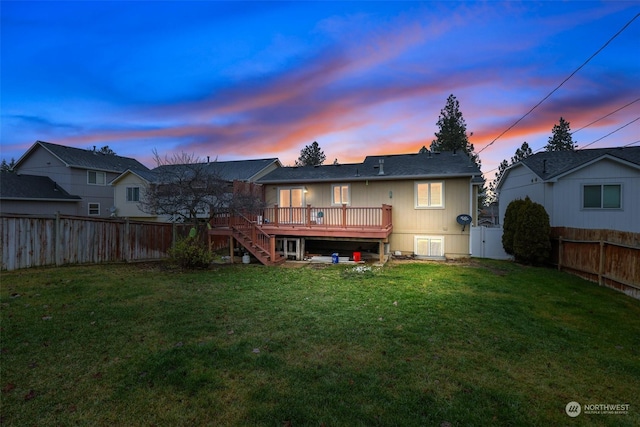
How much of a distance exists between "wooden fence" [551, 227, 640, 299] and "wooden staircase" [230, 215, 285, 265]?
35.0 feet

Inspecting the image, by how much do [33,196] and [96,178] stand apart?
4777 millimetres

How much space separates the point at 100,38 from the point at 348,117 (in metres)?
11.8

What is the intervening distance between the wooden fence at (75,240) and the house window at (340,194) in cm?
785

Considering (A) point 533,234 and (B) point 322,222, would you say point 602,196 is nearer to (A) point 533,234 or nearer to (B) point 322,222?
(A) point 533,234

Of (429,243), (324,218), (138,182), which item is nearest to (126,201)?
(138,182)

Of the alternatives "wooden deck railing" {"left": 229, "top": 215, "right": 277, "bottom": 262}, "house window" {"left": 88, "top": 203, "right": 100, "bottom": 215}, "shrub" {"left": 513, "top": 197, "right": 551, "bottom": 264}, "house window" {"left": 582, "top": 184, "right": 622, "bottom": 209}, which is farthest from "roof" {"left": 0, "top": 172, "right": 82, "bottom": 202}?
"house window" {"left": 582, "top": 184, "right": 622, "bottom": 209}

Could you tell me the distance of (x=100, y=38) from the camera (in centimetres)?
1101

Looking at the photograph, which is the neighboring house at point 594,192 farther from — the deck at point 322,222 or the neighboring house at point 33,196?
the neighboring house at point 33,196

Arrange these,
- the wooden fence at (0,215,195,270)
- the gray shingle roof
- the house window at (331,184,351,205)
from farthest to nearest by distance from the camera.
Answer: the house window at (331,184,351,205) < the gray shingle roof < the wooden fence at (0,215,195,270)

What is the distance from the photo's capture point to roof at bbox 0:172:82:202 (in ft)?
66.6

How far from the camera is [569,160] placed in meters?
14.5

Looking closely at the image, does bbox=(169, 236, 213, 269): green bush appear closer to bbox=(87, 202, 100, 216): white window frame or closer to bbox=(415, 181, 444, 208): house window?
bbox=(415, 181, 444, 208): house window

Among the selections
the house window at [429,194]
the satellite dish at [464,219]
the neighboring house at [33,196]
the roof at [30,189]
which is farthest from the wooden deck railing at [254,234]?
the roof at [30,189]

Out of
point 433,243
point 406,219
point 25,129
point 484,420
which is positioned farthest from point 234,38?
point 25,129
